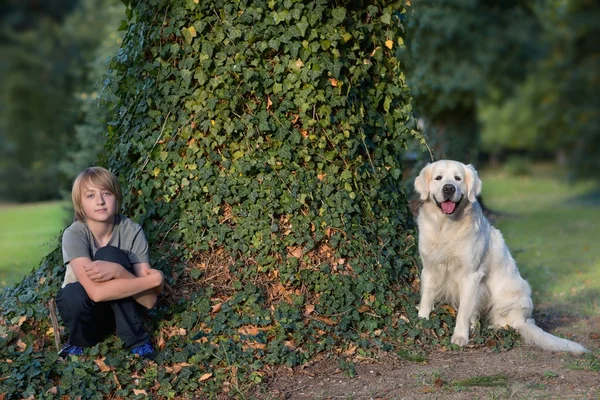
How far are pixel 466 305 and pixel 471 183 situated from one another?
873 millimetres

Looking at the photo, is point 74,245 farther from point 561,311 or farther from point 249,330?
point 561,311

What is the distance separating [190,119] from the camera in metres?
5.66

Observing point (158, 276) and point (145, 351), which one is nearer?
point (158, 276)

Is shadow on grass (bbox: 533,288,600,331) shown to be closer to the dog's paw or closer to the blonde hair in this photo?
the dog's paw

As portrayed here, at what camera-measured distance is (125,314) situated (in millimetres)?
4957

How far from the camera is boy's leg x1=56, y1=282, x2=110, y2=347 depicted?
480 cm

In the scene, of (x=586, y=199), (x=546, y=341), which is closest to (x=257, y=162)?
(x=546, y=341)

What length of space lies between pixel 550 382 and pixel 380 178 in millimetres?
1962

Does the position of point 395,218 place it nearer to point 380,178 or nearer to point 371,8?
point 380,178

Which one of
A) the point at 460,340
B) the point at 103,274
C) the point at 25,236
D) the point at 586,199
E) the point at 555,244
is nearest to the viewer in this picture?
the point at 103,274

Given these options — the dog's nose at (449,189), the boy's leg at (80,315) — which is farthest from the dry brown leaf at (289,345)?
the dog's nose at (449,189)

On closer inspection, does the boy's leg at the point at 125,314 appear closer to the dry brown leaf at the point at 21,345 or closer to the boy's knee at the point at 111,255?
the boy's knee at the point at 111,255

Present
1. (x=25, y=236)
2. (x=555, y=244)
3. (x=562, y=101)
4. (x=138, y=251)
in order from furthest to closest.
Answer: (x=562, y=101) < (x=25, y=236) < (x=555, y=244) < (x=138, y=251)

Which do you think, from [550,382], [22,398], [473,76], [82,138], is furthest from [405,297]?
[473,76]
